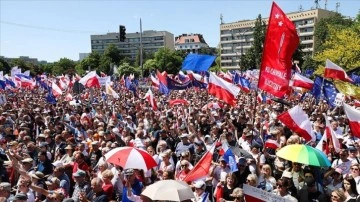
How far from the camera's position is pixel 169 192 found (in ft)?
14.0

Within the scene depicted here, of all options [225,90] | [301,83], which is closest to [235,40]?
[301,83]

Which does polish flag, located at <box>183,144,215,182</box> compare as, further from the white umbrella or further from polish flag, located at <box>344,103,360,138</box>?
polish flag, located at <box>344,103,360,138</box>

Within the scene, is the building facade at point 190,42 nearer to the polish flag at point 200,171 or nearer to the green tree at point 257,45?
the green tree at point 257,45

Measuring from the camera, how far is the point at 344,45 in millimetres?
34750

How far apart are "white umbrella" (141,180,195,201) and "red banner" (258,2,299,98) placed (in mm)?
3853

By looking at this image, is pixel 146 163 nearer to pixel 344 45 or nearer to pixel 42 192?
pixel 42 192

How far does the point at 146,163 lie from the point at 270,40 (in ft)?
11.5

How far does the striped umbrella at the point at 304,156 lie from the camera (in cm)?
588

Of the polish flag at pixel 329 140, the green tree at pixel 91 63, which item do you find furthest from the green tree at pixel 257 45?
the polish flag at pixel 329 140

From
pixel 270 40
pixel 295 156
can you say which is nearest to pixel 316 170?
pixel 295 156

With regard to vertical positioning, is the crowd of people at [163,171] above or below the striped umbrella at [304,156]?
below

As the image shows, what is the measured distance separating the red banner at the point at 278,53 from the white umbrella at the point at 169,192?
3.85 meters

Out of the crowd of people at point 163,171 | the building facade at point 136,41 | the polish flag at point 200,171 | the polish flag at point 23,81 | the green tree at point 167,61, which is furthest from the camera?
the building facade at point 136,41

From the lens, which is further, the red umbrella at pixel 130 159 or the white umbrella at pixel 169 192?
the red umbrella at pixel 130 159
